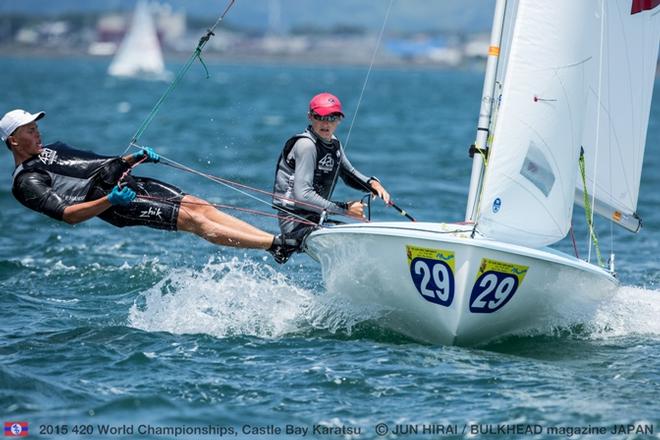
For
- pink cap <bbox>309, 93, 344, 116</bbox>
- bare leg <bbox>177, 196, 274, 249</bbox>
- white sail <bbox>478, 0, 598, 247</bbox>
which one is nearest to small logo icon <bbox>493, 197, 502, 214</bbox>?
white sail <bbox>478, 0, 598, 247</bbox>

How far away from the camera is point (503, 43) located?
287 inches

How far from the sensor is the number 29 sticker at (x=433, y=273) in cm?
657

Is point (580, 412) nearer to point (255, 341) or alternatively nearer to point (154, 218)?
point (255, 341)

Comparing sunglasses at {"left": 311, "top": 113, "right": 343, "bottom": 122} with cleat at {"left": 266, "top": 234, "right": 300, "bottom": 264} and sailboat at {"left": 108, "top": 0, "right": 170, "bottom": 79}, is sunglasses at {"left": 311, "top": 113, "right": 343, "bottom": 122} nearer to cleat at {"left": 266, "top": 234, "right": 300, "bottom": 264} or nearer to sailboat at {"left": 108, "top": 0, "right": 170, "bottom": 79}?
cleat at {"left": 266, "top": 234, "right": 300, "bottom": 264}

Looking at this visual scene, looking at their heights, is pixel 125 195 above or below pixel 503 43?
below

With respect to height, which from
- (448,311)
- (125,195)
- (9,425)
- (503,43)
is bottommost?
(9,425)

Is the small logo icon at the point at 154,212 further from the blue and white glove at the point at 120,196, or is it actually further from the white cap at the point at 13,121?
the white cap at the point at 13,121

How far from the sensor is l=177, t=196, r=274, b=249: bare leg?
7551mm

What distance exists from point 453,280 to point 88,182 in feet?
9.02

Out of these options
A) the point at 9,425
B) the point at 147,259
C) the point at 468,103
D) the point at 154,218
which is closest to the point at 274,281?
the point at 154,218

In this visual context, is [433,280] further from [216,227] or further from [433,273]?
[216,227]

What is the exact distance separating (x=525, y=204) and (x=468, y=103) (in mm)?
44018

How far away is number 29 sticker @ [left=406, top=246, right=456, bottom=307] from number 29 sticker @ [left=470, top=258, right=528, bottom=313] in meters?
0.16

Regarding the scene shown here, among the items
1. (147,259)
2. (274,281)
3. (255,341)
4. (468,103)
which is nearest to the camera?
(255,341)
